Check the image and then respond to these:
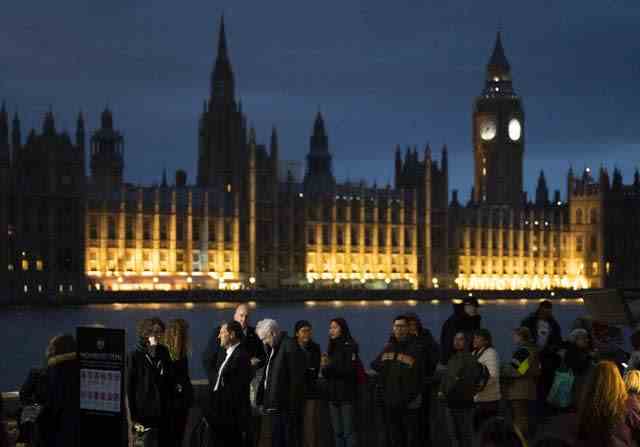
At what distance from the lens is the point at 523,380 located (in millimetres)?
11922

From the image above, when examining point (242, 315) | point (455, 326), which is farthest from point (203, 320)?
point (242, 315)

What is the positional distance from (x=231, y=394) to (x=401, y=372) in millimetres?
1715

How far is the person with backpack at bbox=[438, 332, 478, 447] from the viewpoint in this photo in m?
11.0

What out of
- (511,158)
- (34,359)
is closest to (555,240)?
(511,158)

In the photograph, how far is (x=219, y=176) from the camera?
114 m

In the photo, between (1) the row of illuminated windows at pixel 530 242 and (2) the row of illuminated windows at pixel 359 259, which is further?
(1) the row of illuminated windows at pixel 530 242

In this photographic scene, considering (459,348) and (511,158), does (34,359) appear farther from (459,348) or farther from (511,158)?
(511,158)

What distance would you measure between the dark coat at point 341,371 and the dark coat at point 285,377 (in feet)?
2.60

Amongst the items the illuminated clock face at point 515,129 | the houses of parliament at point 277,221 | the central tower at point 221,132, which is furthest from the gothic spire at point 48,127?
the illuminated clock face at point 515,129

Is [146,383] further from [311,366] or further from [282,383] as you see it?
[311,366]

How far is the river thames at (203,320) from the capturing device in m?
50.7

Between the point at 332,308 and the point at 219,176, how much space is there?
23.5m

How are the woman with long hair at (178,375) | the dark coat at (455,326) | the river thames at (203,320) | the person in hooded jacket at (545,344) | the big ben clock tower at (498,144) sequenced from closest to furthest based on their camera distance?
the woman with long hair at (178,375), the person in hooded jacket at (545,344), the dark coat at (455,326), the river thames at (203,320), the big ben clock tower at (498,144)

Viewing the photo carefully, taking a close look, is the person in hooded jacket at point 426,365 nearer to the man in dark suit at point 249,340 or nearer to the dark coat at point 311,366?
the dark coat at point 311,366
